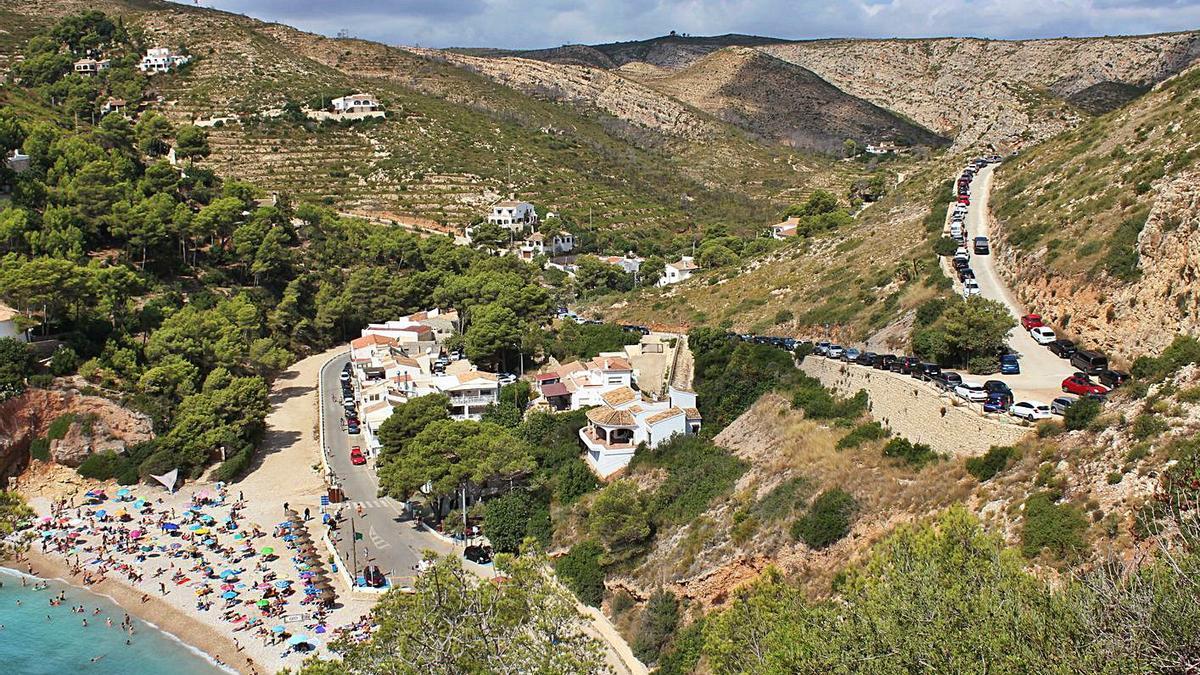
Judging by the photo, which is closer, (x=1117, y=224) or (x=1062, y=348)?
(x=1062, y=348)

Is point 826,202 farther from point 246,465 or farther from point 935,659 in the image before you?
point 935,659

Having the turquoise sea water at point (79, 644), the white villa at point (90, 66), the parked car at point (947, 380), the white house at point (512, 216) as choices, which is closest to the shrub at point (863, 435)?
the parked car at point (947, 380)

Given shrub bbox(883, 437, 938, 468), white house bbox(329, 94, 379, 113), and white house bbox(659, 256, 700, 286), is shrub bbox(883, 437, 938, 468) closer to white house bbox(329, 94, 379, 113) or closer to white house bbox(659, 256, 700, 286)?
white house bbox(659, 256, 700, 286)

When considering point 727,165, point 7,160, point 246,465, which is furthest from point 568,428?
point 727,165

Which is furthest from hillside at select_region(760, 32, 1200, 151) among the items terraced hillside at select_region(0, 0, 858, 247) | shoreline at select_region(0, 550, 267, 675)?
shoreline at select_region(0, 550, 267, 675)

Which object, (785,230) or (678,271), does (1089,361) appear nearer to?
(678,271)

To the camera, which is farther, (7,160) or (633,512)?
(7,160)

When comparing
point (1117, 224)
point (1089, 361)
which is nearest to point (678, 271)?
point (1117, 224)
